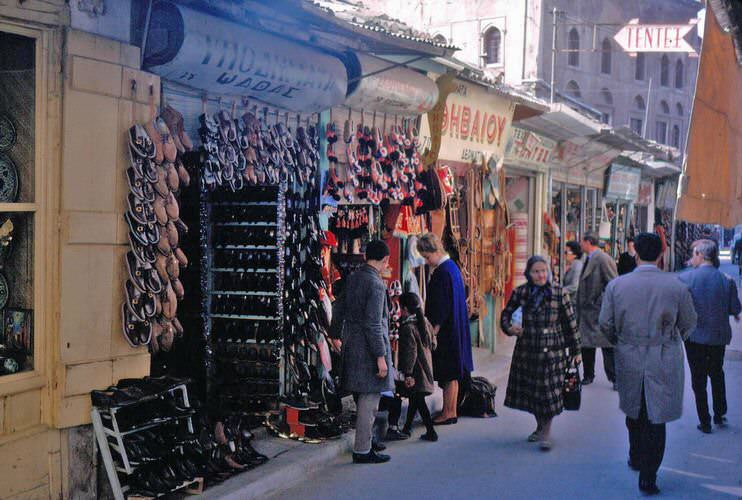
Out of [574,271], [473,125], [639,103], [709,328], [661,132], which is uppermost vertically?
[639,103]

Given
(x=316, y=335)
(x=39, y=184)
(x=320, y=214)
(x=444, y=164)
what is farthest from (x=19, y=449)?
(x=444, y=164)

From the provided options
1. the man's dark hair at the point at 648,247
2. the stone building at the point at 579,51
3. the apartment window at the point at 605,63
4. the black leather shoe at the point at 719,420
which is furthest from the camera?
the apartment window at the point at 605,63

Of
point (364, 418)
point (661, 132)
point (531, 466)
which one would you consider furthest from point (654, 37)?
point (661, 132)

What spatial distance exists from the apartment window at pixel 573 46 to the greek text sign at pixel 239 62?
29.9 metres

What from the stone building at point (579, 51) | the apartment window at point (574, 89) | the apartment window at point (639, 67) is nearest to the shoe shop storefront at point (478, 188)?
the stone building at point (579, 51)

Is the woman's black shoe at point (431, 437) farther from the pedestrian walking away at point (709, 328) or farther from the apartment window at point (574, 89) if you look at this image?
the apartment window at point (574, 89)

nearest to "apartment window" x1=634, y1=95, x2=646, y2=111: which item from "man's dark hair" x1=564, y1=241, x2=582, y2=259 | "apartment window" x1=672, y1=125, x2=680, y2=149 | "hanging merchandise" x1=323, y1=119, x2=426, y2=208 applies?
"apartment window" x1=672, y1=125, x2=680, y2=149

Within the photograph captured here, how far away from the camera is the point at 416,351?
23.0ft

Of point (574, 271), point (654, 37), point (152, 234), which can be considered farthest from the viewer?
point (654, 37)

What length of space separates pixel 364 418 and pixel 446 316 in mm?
1488

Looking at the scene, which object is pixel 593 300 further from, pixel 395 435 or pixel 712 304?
pixel 395 435

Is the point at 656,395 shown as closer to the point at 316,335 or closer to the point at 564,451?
the point at 564,451

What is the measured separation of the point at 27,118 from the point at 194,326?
245 cm

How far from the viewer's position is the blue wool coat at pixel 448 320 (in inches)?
289
